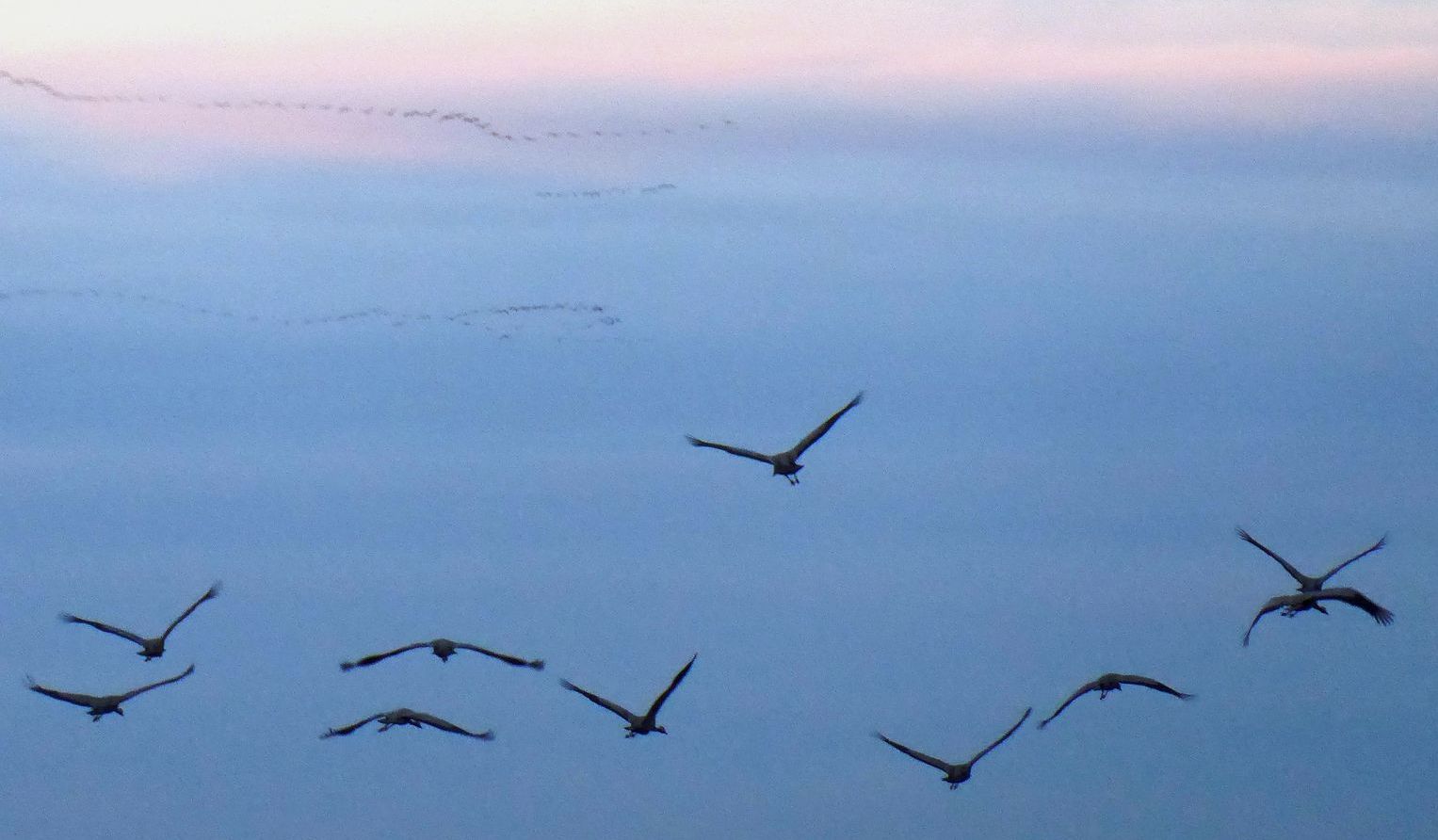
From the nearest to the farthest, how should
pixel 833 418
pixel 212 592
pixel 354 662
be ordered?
pixel 833 418, pixel 354 662, pixel 212 592

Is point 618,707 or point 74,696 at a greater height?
point 618,707

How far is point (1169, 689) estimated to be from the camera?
5734 centimetres

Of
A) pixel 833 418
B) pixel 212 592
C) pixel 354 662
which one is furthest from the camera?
pixel 212 592

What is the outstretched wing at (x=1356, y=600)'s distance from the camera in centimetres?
5166

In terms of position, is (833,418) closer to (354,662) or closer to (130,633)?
(354,662)

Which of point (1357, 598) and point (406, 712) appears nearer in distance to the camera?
point (1357, 598)

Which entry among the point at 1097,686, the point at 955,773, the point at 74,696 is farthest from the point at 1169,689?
the point at 74,696

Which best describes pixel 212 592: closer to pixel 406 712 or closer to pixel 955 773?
pixel 406 712

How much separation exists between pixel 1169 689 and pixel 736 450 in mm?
12507

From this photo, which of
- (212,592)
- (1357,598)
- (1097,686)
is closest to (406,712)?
(212,592)

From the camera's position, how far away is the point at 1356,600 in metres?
53.5

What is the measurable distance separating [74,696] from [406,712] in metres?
9.52

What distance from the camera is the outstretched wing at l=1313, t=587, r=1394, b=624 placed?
51656 millimetres

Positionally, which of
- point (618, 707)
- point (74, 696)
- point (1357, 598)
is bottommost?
point (74, 696)
